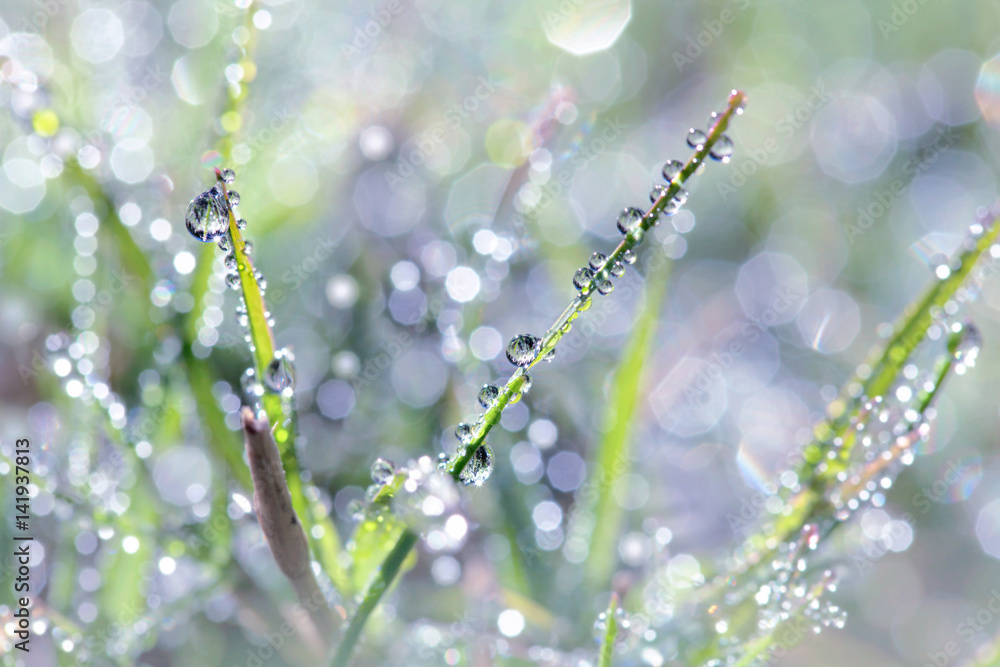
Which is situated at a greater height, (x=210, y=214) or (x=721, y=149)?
(x=721, y=149)

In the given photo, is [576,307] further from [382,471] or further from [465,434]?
[382,471]

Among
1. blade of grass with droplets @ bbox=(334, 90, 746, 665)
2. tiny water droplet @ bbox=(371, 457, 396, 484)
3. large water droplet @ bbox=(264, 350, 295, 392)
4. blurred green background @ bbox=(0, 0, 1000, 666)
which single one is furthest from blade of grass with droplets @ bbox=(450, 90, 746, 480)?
blurred green background @ bbox=(0, 0, 1000, 666)

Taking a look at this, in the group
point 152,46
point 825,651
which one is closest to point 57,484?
point 825,651

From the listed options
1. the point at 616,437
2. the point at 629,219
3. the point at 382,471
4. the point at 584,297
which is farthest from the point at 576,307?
the point at 616,437

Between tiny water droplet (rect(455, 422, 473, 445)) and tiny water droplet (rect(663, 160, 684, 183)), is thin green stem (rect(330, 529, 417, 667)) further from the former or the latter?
tiny water droplet (rect(663, 160, 684, 183))

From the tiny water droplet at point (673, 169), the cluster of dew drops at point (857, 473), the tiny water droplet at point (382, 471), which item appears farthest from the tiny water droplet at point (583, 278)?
the cluster of dew drops at point (857, 473)

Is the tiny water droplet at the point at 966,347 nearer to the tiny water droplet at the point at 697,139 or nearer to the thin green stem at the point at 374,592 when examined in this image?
the tiny water droplet at the point at 697,139

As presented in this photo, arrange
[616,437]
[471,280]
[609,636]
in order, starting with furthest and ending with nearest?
[471,280], [616,437], [609,636]

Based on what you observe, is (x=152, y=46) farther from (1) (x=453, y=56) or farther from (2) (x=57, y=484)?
(2) (x=57, y=484)
